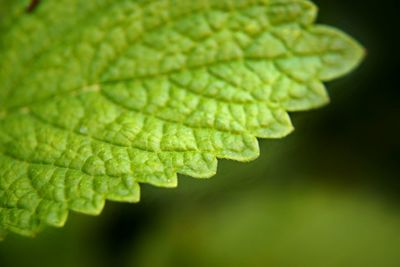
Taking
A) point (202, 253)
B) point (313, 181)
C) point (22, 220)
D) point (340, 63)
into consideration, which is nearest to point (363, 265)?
point (313, 181)

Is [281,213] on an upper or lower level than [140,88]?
lower

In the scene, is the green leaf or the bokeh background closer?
the green leaf

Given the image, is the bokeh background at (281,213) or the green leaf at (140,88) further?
the bokeh background at (281,213)

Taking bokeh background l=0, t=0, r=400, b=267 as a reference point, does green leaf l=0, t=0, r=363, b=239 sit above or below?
above

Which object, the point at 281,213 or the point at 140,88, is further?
the point at 281,213

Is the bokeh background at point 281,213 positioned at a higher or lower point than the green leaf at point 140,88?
lower
